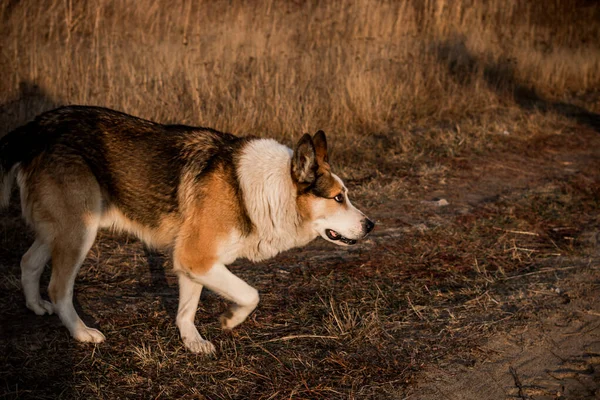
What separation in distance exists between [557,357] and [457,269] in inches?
57.3

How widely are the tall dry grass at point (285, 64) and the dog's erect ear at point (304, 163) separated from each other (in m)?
3.74

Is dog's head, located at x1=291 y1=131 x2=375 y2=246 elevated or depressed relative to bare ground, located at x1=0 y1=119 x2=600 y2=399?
elevated

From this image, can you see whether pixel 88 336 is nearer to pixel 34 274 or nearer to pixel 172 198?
pixel 34 274

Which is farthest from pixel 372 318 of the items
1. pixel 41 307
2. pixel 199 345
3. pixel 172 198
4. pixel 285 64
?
pixel 285 64

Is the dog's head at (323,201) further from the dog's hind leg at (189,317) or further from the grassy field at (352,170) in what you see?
the dog's hind leg at (189,317)

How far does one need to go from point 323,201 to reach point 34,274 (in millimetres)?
2016

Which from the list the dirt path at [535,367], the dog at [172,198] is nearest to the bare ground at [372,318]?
the dirt path at [535,367]

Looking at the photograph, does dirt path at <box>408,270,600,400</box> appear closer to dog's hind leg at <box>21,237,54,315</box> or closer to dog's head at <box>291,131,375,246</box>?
dog's head at <box>291,131,375,246</box>

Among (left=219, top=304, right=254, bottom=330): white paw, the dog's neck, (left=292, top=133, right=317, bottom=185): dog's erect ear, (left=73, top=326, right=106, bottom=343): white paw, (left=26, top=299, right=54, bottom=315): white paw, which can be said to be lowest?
(left=26, top=299, right=54, bottom=315): white paw

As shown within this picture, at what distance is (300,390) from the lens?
3445mm

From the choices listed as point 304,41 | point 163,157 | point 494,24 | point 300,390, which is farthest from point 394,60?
point 300,390

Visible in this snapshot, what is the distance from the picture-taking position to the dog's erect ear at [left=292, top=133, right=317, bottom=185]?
13.4 ft

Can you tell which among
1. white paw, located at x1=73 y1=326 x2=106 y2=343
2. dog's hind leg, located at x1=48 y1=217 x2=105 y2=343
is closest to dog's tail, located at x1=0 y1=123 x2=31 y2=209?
dog's hind leg, located at x1=48 y1=217 x2=105 y2=343

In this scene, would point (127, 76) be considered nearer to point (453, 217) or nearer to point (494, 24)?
point (453, 217)
